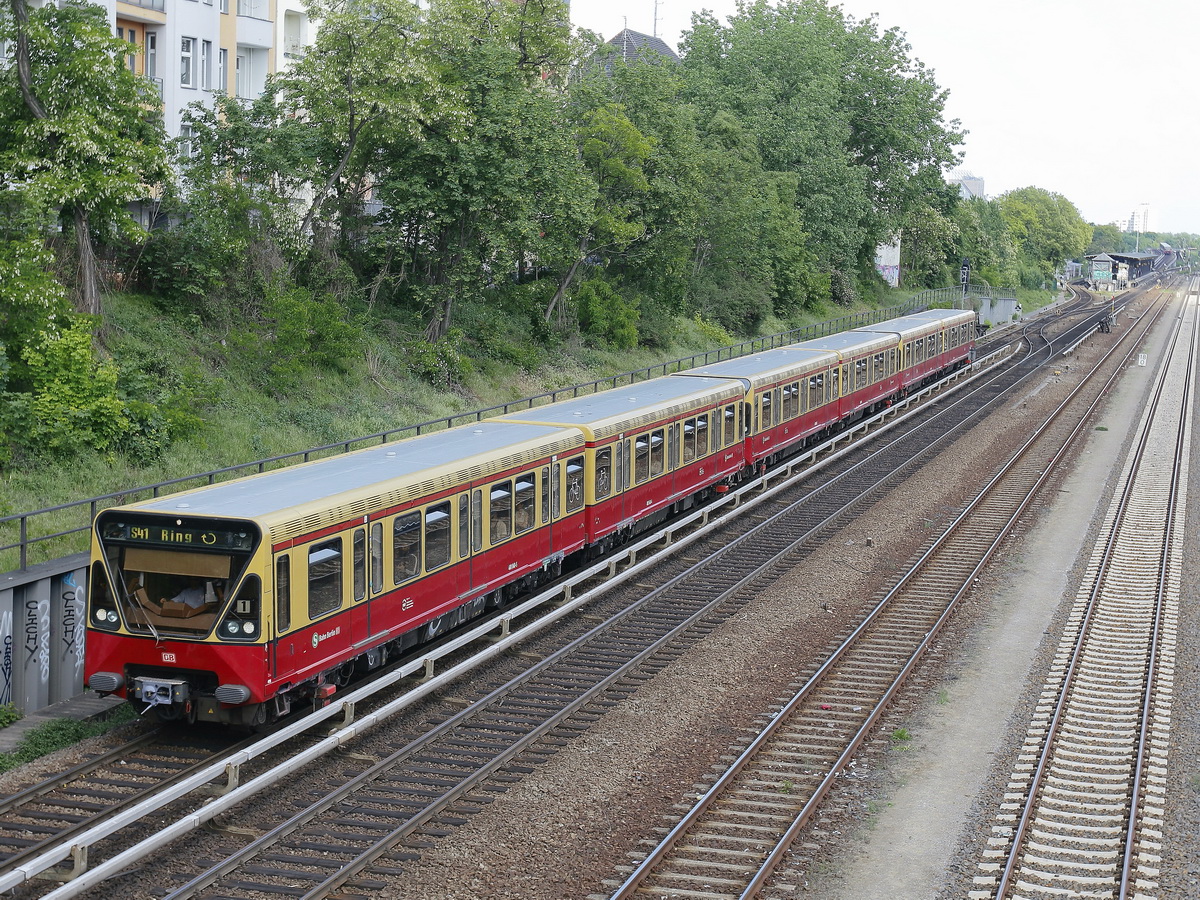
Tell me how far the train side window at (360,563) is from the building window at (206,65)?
28.6m

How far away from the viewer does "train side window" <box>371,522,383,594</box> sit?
15.2 meters

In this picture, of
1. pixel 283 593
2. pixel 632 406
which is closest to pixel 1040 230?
pixel 632 406

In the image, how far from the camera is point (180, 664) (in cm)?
1345

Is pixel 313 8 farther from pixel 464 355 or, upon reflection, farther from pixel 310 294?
pixel 464 355

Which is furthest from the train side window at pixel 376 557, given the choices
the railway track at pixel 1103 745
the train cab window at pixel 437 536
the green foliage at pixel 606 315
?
the green foliage at pixel 606 315

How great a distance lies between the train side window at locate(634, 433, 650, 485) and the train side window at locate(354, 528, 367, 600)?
9.16m

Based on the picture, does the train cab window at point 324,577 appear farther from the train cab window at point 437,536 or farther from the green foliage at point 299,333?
the green foliage at point 299,333

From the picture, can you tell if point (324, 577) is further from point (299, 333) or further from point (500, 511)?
point (299, 333)

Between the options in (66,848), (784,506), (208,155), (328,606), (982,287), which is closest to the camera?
(66,848)

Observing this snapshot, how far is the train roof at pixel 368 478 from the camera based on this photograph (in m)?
13.8

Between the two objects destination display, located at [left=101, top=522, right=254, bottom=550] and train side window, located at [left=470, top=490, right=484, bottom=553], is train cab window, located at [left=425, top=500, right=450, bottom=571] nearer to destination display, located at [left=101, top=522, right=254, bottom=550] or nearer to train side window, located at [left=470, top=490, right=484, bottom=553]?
train side window, located at [left=470, top=490, right=484, bottom=553]

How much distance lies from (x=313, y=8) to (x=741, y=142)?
93.3 ft

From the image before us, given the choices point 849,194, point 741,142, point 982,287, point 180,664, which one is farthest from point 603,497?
point 982,287

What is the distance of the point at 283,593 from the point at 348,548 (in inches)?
50.7
